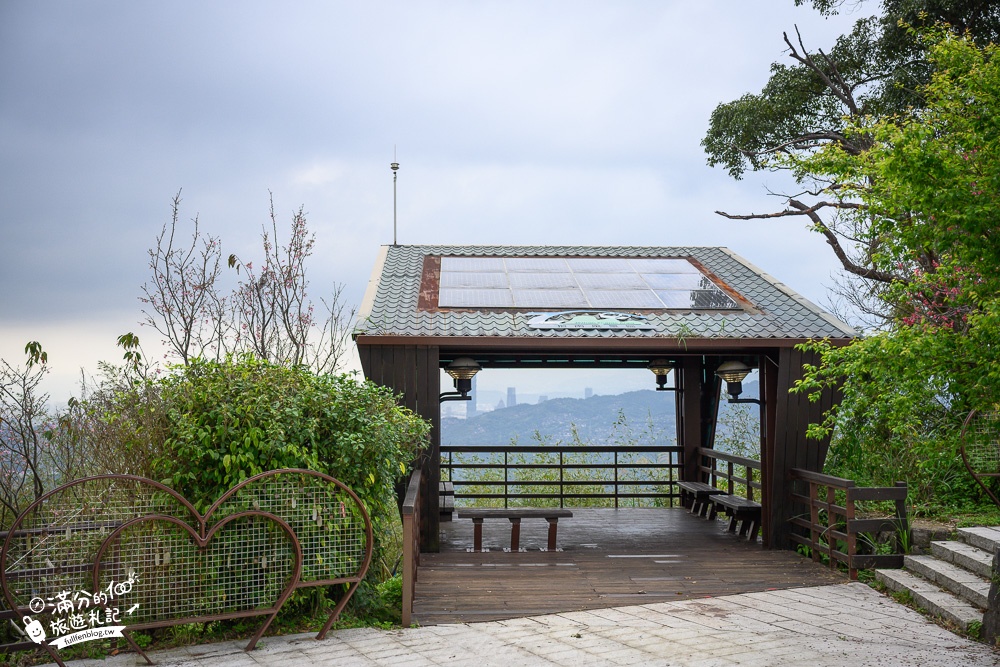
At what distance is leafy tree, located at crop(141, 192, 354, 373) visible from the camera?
1003 centimetres

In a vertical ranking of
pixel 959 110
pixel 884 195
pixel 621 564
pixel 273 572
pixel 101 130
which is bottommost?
pixel 621 564

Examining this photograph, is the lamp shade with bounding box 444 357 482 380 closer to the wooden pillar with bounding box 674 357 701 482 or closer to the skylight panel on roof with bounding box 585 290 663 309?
the skylight panel on roof with bounding box 585 290 663 309

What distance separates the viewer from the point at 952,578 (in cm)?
636

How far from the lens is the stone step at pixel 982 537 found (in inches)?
266

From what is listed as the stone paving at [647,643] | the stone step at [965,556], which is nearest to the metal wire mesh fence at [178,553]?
the stone paving at [647,643]

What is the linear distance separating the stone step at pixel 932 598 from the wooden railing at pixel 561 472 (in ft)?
16.1

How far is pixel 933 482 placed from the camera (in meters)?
8.70

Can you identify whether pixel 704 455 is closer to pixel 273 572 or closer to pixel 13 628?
pixel 273 572

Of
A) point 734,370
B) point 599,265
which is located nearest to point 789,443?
point 734,370

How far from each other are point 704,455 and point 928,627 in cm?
599

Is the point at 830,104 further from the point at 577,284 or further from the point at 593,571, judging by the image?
the point at 593,571

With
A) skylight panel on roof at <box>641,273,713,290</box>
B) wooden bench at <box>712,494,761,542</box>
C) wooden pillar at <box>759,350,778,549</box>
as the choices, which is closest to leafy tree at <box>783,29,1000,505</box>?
wooden pillar at <box>759,350,778,549</box>

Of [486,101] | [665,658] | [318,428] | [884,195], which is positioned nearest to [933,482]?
[884,195]

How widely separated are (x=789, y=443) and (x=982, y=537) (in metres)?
1.98
